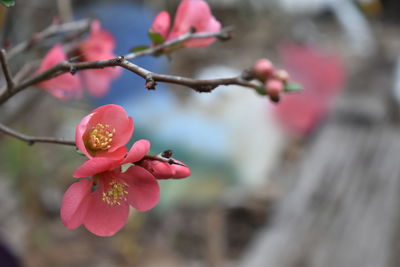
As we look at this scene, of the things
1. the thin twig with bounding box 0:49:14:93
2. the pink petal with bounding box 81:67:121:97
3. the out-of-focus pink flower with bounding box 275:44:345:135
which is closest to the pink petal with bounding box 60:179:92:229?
the thin twig with bounding box 0:49:14:93

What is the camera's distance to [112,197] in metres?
0.37

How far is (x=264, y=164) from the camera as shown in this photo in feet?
8.16

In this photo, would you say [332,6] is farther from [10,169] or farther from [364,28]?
[10,169]

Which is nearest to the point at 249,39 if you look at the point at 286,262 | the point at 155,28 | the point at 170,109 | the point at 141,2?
the point at 141,2

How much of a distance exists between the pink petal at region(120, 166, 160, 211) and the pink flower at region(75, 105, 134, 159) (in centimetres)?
2

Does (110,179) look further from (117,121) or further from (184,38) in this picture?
(184,38)

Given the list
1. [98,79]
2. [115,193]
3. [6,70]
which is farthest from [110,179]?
[98,79]

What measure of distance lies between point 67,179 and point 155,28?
86.3 inches

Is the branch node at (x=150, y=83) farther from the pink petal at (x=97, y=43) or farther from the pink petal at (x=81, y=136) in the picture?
the pink petal at (x=97, y=43)

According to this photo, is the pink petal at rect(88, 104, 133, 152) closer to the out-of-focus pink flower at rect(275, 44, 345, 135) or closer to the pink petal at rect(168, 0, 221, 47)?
the pink petal at rect(168, 0, 221, 47)

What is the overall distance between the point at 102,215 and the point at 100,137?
0.06 metres

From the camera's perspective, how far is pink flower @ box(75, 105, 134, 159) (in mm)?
352

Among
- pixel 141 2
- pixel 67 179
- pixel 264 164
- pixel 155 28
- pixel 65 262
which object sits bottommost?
pixel 155 28

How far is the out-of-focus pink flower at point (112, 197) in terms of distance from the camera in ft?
1.16
